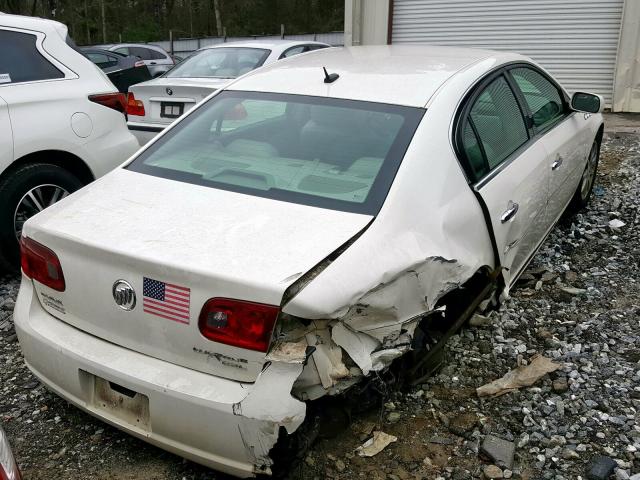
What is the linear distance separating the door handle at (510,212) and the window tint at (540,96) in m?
0.89

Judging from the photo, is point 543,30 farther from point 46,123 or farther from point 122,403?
point 122,403

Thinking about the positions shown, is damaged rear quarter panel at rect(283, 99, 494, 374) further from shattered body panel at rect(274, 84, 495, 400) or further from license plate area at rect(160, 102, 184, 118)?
license plate area at rect(160, 102, 184, 118)

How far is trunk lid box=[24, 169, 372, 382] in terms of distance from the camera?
2.25 metres

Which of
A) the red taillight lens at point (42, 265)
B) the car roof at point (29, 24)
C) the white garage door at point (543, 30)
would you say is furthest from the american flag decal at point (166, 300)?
the white garage door at point (543, 30)

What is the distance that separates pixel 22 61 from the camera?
461 centimetres

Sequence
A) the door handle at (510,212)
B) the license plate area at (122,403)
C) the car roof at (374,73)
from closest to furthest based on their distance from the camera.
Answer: the license plate area at (122,403) → the car roof at (374,73) → the door handle at (510,212)

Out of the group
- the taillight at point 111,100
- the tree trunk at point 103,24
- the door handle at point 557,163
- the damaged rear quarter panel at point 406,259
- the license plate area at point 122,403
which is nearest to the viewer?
the damaged rear quarter panel at point 406,259

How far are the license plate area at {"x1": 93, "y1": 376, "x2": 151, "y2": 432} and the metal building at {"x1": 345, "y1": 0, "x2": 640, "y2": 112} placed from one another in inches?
435

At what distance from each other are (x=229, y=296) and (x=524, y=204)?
81.3 inches

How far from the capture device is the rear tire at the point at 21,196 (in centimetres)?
434

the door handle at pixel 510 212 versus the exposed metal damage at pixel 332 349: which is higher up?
the door handle at pixel 510 212

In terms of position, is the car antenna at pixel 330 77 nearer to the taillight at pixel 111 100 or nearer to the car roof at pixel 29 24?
the taillight at pixel 111 100

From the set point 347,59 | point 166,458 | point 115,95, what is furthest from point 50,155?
point 166,458

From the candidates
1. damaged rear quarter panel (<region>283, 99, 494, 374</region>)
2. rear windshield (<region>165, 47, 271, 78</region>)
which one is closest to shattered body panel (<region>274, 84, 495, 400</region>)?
damaged rear quarter panel (<region>283, 99, 494, 374</region>)
